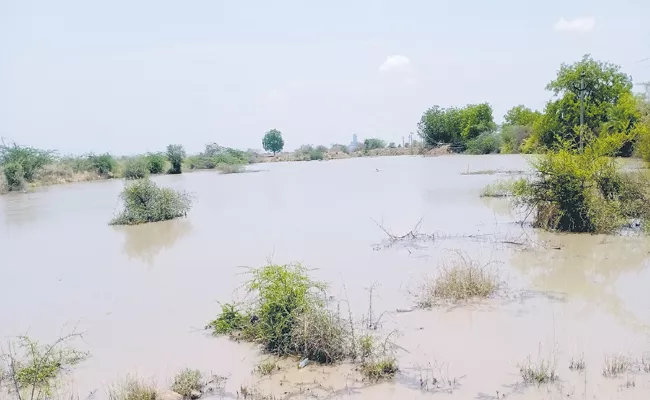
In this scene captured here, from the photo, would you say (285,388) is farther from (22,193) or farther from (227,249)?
(22,193)

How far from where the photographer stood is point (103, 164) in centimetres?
5231

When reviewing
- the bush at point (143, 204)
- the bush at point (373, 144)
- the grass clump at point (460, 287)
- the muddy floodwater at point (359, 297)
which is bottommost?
the muddy floodwater at point (359, 297)

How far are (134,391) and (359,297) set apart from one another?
430 cm

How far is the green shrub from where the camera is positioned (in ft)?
129

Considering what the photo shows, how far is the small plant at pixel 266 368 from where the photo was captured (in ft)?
18.9

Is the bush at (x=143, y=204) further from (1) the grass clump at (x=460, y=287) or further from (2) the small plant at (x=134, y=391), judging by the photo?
(2) the small plant at (x=134, y=391)

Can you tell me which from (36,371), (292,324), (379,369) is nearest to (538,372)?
(379,369)

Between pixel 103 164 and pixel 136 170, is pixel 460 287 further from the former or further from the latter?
pixel 103 164

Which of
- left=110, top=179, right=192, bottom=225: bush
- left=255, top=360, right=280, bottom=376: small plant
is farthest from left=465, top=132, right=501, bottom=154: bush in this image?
left=255, top=360, right=280, bottom=376: small plant

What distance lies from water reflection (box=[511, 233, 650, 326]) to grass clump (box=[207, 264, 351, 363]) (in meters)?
4.09

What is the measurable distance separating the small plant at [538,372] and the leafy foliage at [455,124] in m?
71.9

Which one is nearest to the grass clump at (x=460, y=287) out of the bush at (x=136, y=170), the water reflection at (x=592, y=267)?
the water reflection at (x=592, y=267)

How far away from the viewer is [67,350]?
7.00m

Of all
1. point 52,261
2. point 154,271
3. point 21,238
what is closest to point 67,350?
point 154,271
